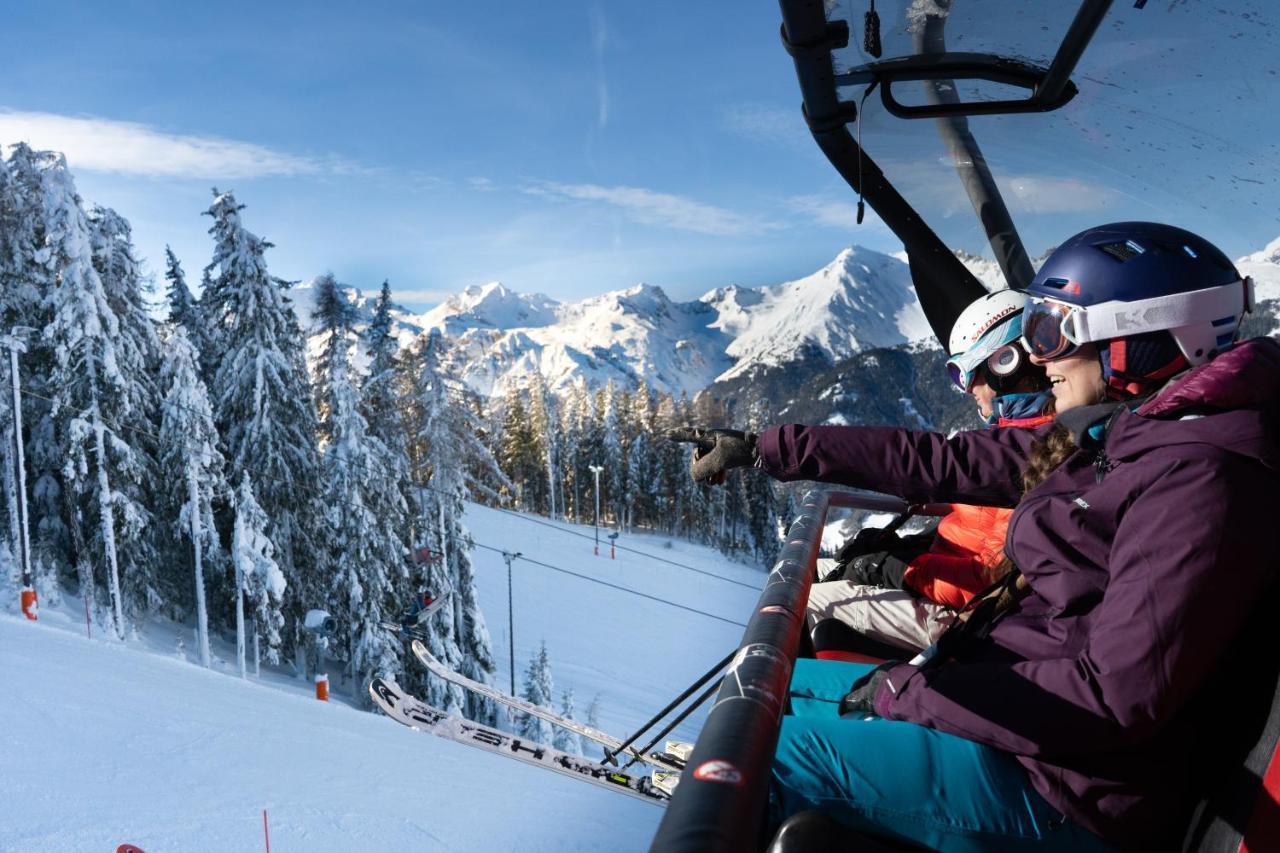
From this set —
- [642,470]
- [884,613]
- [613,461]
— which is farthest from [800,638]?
[642,470]

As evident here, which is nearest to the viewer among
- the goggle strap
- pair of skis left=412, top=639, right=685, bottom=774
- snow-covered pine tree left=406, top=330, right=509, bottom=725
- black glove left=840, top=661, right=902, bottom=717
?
the goggle strap

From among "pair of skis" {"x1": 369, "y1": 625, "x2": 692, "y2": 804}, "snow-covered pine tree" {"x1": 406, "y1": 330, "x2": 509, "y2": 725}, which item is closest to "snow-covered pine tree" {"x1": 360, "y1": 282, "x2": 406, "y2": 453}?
"snow-covered pine tree" {"x1": 406, "y1": 330, "x2": 509, "y2": 725}

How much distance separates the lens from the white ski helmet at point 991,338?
427cm

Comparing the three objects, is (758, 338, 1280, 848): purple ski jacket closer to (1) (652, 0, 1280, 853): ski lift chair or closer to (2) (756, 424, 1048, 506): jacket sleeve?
(1) (652, 0, 1280, 853): ski lift chair

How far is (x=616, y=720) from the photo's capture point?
1122 inches

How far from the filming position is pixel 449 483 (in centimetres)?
2747

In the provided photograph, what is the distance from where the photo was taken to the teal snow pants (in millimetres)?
1724

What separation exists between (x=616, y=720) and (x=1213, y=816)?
94.9 ft

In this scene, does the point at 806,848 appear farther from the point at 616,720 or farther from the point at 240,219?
the point at 616,720

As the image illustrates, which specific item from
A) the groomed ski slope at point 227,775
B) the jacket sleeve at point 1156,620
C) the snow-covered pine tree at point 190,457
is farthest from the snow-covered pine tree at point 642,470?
the jacket sleeve at point 1156,620

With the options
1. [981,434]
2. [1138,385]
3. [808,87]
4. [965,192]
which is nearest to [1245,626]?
[1138,385]

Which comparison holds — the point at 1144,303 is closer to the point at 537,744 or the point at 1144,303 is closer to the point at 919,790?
the point at 919,790

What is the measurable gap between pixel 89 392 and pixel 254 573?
682cm

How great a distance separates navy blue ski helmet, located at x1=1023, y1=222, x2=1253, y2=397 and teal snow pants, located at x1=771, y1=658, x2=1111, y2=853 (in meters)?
1.13
